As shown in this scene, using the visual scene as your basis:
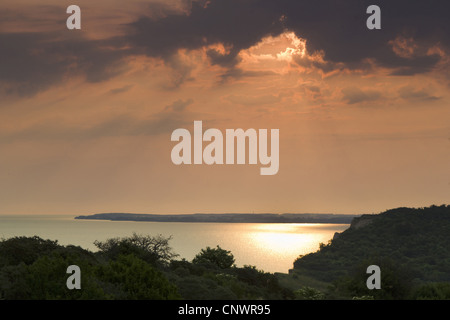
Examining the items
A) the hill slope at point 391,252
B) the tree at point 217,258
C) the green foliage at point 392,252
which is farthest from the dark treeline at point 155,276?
the hill slope at point 391,252

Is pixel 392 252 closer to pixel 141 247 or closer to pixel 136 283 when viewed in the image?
pixel 141 247

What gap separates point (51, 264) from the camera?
3606 cm

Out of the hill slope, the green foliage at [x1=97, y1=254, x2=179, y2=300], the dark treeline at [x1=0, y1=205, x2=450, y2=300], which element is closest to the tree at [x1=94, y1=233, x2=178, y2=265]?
the dark treeline at [x1=0, y1=205, x2=450, y2=300]

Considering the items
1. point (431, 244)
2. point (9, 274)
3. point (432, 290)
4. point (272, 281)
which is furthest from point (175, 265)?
point (431, 244)

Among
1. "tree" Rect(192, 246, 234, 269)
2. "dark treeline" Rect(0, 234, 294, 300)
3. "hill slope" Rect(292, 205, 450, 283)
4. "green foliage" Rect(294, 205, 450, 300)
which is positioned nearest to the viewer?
"dark treeline" Rect(0, 234, 294, 300)

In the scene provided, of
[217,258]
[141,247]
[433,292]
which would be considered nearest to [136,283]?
[141,247]

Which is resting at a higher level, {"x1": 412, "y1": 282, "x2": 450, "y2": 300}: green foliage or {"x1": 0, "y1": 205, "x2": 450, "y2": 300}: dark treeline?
{"x1": 0, "y1": 205, "x2": 450, "y2": 300}: dark treeline

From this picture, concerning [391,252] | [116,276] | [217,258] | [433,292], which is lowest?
[391,252]

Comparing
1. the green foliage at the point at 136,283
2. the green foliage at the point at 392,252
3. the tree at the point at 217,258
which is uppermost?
the green foliage at the point at 136,283

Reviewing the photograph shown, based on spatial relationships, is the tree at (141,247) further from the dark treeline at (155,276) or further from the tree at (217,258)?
the tree at (217,258)

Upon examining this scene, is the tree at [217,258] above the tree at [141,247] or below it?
below

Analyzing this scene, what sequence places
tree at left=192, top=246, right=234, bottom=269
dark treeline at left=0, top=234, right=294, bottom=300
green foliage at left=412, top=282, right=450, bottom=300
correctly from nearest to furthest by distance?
dark treeline at left=0, top=234, right=294, bottom=300, green foliage at left=412, top=282, right=450, bottom=300, tree at left=192, top=246, right=234, bottom=269

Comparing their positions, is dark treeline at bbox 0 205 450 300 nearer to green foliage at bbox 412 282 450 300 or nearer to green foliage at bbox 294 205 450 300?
green foliage at bbox 412 282 450 300
